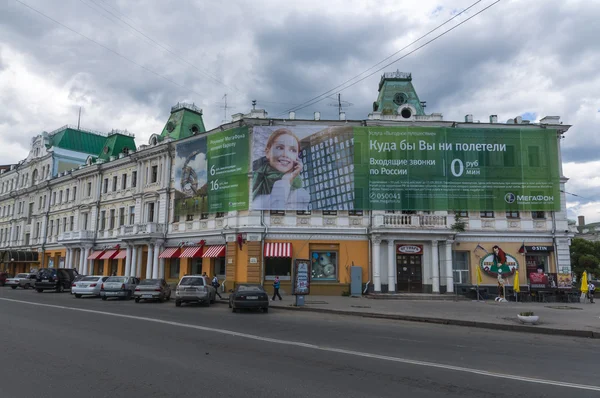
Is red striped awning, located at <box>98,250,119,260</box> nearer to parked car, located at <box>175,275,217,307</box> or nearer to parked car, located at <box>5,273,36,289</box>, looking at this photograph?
parked car, located at <box>5,273,36,289</box>

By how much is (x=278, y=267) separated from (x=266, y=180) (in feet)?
20.2

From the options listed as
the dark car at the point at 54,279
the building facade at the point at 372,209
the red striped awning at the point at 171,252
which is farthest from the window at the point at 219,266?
the dark car at the point at 54,279

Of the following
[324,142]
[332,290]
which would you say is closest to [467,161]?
[324,142]

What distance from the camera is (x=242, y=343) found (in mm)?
10273

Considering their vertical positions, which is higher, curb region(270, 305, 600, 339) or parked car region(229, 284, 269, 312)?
parked car region(229, 284, 269, 312)

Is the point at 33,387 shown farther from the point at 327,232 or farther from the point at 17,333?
the point at 327,232

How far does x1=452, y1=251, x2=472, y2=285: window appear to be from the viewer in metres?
28.2

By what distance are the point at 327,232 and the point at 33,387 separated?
Result: 75.3 feet

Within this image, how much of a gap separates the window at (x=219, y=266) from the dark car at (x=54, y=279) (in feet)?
41.8

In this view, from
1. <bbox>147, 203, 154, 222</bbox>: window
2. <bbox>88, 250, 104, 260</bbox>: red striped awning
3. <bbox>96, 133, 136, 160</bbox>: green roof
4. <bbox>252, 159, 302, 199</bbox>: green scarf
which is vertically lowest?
<bbox>88, 250, 104, 260</bbox>: red striped awning

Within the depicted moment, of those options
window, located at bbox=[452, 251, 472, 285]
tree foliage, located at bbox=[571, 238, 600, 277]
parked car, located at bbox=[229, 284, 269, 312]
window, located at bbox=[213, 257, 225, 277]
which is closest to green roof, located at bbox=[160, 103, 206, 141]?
window, located at bbox=[213, 257, 225, 277]

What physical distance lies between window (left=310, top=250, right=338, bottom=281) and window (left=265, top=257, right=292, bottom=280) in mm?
1742

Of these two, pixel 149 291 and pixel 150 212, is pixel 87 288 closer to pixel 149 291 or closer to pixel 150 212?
pixel 149 291

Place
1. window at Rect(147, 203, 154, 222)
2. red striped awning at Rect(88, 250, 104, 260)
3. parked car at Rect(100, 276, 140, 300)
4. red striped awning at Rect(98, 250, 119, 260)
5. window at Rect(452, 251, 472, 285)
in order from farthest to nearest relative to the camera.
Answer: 1. red striped awning at Rect(88, 250, 104, 260)
2. red striped awning at Rect(98, 250, 119, 260)
3. window at Rect(147, 203, 154, 222)
4. window at Rect(452, 251, 472, 285)
5. parked car at Rect(100, 276, 140, 300)
